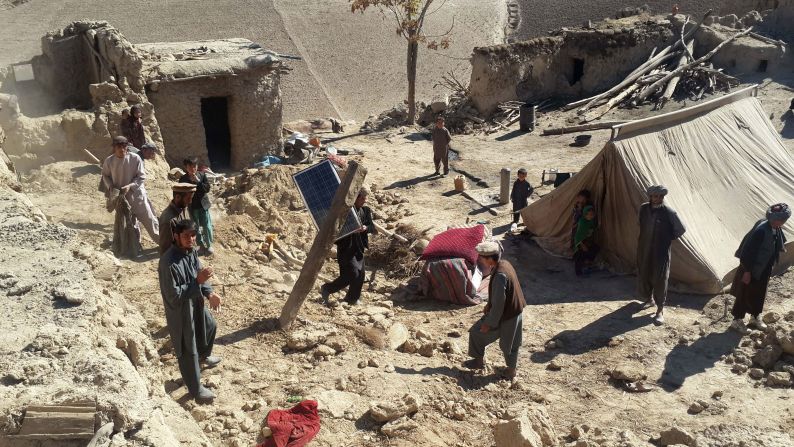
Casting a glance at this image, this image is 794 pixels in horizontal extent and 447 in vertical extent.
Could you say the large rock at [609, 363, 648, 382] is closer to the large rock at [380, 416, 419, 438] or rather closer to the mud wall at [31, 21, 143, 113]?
the large rock at [380, 416, 419, 438]

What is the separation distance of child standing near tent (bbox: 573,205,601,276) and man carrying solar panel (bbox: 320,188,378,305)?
2.62 m

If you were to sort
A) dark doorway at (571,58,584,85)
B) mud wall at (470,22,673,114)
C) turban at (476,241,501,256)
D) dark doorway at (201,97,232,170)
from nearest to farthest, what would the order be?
turban at (476,241,501,256) → dark doorway at (201,97,232,170) → mud wall at (470,22,673,114) → dark doorway at (571,58,584,85)

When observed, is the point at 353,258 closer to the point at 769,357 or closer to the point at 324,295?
the point at 324,295

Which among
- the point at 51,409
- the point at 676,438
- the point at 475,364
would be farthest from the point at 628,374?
the point at 51,409

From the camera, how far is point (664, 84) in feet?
54.5

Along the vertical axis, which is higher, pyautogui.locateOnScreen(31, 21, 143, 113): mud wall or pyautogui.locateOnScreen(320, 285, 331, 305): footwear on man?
pyautogui.locateOnScreen(31, 21, 143, 113): mud wall

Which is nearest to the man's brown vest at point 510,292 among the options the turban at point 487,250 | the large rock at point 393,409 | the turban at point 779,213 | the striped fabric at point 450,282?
the turban at point 487,250

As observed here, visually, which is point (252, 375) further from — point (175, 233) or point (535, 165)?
point (535, 165)

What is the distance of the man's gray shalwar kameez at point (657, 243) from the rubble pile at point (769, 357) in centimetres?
97

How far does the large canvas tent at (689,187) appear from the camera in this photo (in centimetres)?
845

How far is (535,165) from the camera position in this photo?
14.2 m

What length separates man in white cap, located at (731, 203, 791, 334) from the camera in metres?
7.10

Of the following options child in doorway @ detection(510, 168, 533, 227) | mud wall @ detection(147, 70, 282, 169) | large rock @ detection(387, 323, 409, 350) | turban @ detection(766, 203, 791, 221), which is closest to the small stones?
turban @ detection(766, 203, 791, 221)

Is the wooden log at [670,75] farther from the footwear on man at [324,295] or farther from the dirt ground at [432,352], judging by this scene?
the footwear on man at [324,295]
